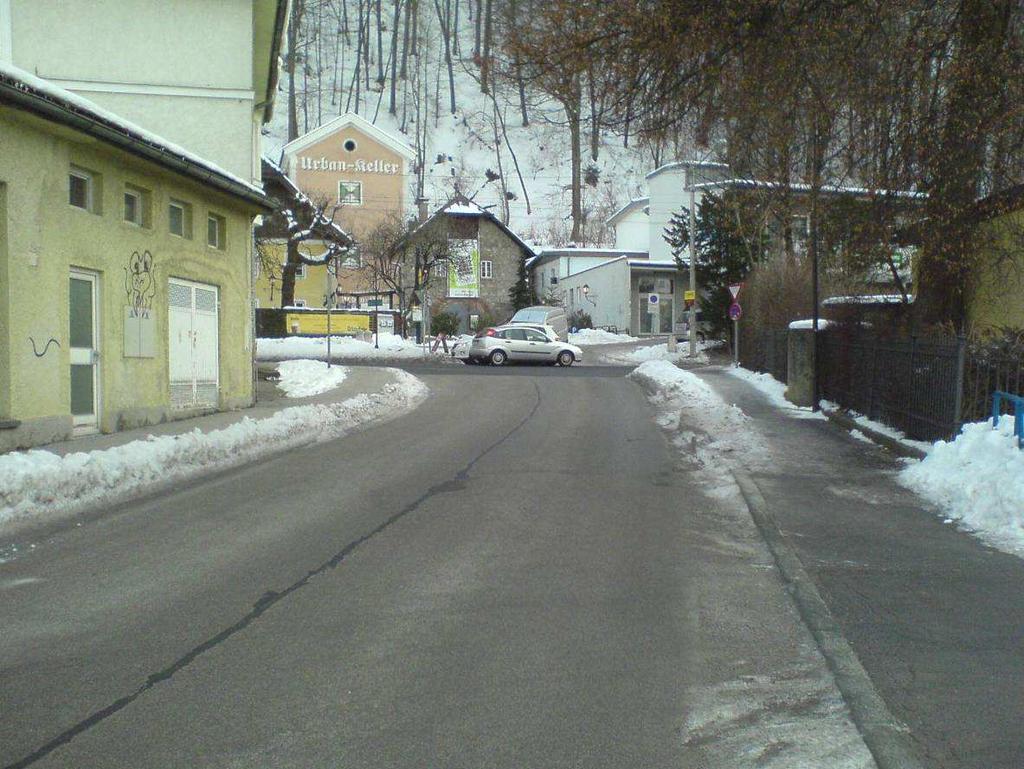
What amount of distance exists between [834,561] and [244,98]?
17.1m

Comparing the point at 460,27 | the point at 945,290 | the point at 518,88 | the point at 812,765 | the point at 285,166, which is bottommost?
the point at 812,765

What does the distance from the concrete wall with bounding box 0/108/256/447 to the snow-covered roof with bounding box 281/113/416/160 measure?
4484 cm

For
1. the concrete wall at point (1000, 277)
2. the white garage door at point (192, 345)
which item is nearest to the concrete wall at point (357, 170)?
the white garage door at point (192, 345)

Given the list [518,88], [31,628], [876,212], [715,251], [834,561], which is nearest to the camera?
[31,628]

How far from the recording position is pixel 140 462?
1151cm

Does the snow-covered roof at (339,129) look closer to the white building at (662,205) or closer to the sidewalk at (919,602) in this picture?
the white building at (662,205)

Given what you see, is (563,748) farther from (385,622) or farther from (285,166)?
(285,166)

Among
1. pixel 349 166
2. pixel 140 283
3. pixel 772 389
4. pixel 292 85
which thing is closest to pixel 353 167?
pixel 349 166

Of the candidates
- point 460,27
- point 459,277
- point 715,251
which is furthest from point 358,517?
point 460,27

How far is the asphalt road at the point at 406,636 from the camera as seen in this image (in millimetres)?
4344

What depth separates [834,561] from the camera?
7844 mm

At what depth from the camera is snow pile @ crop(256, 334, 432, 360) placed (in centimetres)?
4049

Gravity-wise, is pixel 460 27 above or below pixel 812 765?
above

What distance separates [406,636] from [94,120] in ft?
33.0
